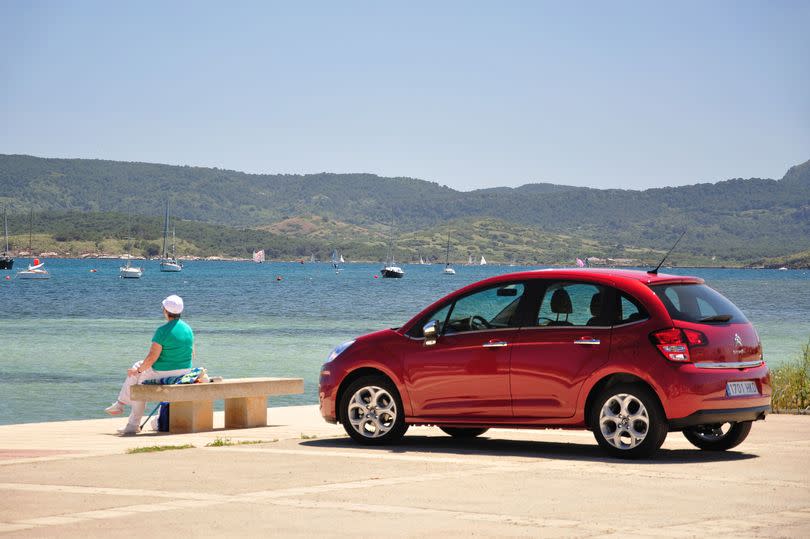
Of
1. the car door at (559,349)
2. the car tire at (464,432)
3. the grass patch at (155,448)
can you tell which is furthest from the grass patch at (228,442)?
the car door at (559,349)

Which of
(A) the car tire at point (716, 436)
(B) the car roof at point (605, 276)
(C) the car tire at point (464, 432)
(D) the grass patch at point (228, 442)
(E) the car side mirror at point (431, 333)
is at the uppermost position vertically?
(B) the car roof at point (605, 276)

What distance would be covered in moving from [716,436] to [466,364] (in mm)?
2427

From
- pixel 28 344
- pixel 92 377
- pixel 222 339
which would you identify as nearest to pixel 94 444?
pixel 92 377

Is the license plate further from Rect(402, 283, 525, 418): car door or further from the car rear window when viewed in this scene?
Rect(402, 283, 525, 418): car door

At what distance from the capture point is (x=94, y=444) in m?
13.9

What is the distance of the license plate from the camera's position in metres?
11.9

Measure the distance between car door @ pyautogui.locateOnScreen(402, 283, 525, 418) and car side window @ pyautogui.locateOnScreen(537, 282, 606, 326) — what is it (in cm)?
26

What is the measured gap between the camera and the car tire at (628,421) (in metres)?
11.7

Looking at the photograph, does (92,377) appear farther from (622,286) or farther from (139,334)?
(622,286)

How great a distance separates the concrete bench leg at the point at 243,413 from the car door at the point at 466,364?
329 cm

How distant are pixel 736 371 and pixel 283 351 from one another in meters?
35.6

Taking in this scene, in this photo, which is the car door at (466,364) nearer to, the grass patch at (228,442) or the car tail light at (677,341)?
the car tail light at (677,341)

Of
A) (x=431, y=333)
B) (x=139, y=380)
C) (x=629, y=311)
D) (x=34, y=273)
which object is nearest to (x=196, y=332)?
(x=139, y=380)

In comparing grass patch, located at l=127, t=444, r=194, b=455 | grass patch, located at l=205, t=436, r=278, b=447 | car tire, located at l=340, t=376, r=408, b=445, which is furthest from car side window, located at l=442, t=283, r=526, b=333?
grass patch, located at l=127, t=444, r=194, b=455
